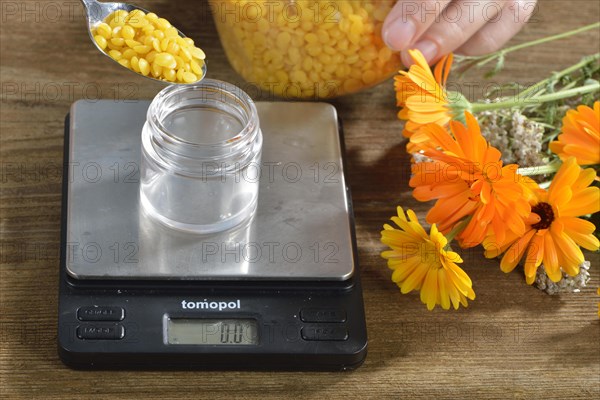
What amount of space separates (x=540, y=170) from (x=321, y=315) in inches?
9.5

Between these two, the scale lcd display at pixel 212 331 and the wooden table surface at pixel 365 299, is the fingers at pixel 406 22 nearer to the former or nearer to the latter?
the wooden table surface at pixel 365 299

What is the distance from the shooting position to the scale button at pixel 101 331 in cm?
71

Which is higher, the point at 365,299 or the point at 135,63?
the point at 135,63

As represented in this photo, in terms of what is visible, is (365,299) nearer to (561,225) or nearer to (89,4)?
(561,225)

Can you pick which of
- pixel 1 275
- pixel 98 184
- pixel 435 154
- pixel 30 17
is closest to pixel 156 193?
pixel 98 184

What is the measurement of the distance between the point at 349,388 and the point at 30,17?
60 cm

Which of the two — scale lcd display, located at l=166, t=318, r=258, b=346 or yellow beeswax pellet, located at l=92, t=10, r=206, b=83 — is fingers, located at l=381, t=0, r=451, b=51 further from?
scale lcd display, located at l=166, t=318, r=258, b=346

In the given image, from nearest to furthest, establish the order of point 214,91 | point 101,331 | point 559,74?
point 101,331 → point 214,91 → point 559,74

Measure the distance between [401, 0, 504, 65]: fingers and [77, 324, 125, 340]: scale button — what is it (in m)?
0.42

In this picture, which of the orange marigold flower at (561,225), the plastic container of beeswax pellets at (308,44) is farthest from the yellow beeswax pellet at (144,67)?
the orange marigold flower at (561,225)

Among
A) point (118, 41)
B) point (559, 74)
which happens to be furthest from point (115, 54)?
point (559, 74)

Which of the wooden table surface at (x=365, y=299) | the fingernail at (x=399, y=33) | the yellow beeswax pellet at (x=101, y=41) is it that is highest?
the fingernail at (x=399, y=33)

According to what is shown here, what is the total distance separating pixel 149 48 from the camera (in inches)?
31.2

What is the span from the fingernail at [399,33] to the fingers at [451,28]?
4 centimetres
